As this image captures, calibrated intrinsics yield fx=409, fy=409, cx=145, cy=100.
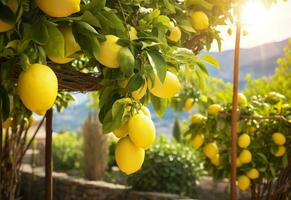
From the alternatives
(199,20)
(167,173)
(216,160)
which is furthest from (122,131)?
(167,173)

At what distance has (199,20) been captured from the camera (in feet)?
4.17

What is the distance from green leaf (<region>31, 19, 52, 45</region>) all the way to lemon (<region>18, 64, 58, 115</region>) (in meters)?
0.04

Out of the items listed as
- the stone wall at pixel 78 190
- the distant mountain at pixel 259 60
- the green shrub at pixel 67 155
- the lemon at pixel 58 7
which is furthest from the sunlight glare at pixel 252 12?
the distant mountain at pixel 259 60

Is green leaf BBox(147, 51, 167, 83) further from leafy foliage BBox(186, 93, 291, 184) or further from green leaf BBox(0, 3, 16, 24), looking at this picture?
leafy foliage BBox(186, 93, 291, 184)

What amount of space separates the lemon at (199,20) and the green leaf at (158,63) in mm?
635

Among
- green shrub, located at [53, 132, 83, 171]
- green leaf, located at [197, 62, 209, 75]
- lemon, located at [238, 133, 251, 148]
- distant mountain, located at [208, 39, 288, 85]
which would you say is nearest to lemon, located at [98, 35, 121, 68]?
green leaf, located at [197, 62, 209, 75]

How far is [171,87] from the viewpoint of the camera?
732mm

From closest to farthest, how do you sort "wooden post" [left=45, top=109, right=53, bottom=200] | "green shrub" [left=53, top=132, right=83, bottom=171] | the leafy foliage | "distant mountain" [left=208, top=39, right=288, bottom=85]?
"wooden post" [left=45, top=109, right=53, bottom=200], the leafy foliage, "green shrub" [left=53, top=132, right=83, bottom=171], "distant mountain" [left=208, top=39, right=288, bottom=85]

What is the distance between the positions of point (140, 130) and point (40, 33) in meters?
0.22

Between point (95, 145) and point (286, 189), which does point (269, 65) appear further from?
point (286, 189)

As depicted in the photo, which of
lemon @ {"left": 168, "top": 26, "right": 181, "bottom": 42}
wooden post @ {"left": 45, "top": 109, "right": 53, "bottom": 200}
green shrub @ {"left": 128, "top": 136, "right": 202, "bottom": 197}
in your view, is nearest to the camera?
lemon @ {"left": 168, "top": 26, "right": 181, "bottom": 42}

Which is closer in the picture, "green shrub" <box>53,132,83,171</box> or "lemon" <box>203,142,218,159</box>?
"lemon" <box>203,142,218,159</box>

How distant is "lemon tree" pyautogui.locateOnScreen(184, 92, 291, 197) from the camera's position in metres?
1.93

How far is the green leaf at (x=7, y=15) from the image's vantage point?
0.58 metres
